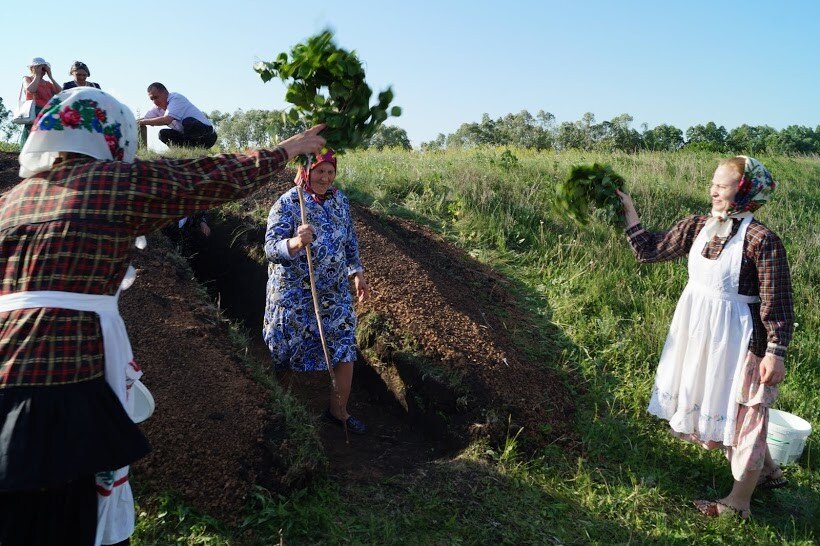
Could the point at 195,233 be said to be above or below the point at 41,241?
below

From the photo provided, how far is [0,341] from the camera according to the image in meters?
2.13

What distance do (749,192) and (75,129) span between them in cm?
328

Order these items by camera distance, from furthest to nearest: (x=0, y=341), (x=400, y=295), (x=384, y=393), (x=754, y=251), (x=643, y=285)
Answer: (x=643, y=285), (x=400, y=295), (x=384, y=393), (x=754, y=251), (x=0, y=341)

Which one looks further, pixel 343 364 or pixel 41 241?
pixel 343 364

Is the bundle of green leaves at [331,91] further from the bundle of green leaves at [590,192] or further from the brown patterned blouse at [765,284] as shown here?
the brown patterned blouse at [765,284]

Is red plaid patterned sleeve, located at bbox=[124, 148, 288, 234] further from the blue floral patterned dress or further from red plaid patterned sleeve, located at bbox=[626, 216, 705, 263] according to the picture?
red plaid patterned sleeve, located at bbox=[626, 216, 705, 263]

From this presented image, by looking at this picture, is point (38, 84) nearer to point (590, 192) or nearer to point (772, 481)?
point (590, 192)

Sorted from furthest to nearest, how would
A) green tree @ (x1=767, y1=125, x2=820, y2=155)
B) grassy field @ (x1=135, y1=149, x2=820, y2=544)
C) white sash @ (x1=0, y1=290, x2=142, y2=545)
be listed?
1. green tree @ (x1=767, y1=125, x2=820, y2=155)
2. grassy field @ (x1=135, y1=149, x2=820, y2=544)
3. white sash @ (x1=0, y1=290, x2=142, y2=545)

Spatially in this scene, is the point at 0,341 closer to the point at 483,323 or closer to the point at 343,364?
the point at 343,364

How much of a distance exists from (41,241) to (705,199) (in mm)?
8152

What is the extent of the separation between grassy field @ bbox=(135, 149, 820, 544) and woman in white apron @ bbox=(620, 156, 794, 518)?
41 centimetres

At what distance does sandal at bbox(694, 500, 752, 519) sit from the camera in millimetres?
3695

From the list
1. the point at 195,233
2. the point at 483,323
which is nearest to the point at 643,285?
the point at 483,323

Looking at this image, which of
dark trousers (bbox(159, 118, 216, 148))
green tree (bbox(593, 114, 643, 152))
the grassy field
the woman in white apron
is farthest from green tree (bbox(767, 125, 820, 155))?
the woman in white apron
